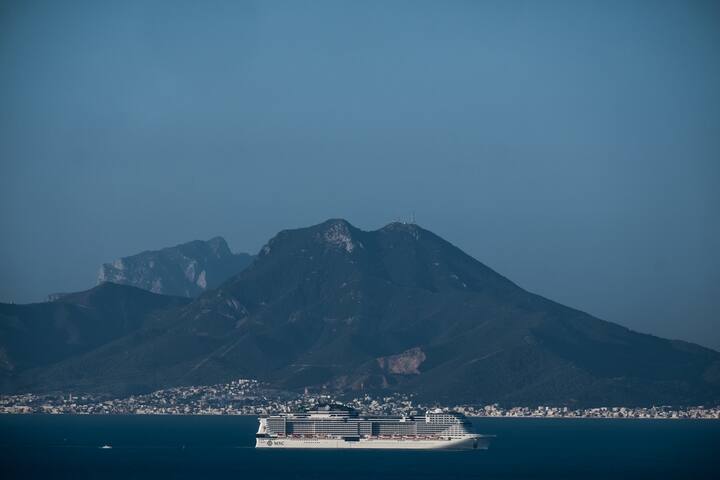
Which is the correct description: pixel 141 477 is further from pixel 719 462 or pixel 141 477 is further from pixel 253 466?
pixel 719 462

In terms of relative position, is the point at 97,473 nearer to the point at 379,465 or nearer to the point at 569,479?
the point at 379,465

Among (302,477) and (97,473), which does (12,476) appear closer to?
(97,473)

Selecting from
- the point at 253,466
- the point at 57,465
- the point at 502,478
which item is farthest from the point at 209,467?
the point at 502,478

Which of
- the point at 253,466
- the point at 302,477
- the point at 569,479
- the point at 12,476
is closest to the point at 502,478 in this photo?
the point at 569,479

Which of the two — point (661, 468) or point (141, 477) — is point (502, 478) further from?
point (141, 477)

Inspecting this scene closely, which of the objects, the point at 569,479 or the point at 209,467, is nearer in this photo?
the point at 569,479

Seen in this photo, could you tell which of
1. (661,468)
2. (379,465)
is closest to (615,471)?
(661,468)

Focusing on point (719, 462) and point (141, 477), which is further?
point (719, 462)
